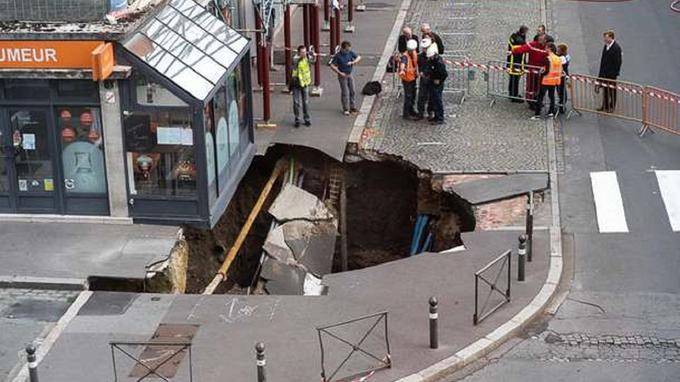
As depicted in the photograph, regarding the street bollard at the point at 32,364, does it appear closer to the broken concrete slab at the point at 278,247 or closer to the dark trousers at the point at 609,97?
the broken concrete slab at the point at 278,247

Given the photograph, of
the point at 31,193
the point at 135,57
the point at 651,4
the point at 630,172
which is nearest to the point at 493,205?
the point at 630,172

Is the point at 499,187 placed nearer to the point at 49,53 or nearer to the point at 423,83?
the point at 423,83

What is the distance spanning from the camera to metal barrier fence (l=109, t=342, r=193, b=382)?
51.9ft

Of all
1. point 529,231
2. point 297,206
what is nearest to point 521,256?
point 529,231

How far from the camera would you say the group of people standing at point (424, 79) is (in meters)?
25.4

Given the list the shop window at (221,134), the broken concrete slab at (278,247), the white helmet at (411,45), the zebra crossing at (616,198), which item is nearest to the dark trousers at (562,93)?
the white helmet at (411,45)

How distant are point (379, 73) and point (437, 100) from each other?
13.6ft

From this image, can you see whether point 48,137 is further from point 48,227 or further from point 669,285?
point 669,285

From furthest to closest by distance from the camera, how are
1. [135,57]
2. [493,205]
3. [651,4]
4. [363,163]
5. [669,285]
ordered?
1. [651,4]
2. [363,163]
3. [493,205]
4. [135,57]
5. [669,285]

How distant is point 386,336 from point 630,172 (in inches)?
336

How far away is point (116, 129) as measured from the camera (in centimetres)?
2072

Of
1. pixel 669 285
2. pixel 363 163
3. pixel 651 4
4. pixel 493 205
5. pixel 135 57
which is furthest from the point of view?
pixel 651 4

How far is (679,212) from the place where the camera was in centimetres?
2114

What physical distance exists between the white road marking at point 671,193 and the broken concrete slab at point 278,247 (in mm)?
6617
